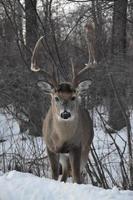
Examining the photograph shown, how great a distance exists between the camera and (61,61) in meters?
9.40

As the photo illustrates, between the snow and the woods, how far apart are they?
3.43 metres

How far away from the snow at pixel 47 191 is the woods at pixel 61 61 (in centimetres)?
343

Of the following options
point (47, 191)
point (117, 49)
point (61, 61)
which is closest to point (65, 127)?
point (61, 61)

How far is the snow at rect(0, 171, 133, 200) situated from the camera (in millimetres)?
4293

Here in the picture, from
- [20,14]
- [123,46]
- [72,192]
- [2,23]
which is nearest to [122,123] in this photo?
[123,46]

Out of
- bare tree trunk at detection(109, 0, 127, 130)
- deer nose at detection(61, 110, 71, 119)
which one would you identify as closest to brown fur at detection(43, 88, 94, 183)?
deer nose at detection(61, 110, 71, 119)

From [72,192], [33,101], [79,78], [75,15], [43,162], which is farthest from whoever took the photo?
[75,15]

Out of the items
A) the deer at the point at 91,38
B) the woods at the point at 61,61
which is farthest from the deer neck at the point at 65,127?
the deer at the point at 91,38

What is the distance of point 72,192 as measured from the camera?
14.7 feet

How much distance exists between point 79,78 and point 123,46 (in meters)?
7.14

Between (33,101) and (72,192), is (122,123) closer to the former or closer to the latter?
(33,101)

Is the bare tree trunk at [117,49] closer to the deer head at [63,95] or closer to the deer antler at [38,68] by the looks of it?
the deer antler at [38,68]

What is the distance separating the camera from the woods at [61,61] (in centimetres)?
884

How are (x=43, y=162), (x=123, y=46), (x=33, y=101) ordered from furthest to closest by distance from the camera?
(x=123, y=46), (x=33, y=101), (x=43, y=162)
